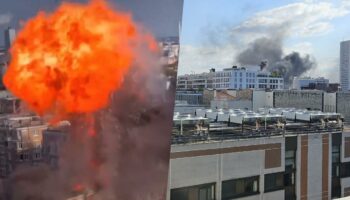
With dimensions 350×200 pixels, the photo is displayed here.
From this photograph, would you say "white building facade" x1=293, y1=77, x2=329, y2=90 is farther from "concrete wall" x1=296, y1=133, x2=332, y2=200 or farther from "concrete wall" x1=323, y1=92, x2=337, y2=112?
"concrete wall" x1=296, y1=133, x2=332, y2=200

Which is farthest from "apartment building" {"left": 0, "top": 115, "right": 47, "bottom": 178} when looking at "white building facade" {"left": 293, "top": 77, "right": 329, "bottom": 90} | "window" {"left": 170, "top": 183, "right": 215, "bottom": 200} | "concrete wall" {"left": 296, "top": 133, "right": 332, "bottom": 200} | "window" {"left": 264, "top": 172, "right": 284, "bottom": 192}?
"white building facade" {"left": 293, "top": 77, "right": 329, "bottom": 90}

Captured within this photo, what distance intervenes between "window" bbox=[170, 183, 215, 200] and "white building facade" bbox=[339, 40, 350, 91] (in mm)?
2857

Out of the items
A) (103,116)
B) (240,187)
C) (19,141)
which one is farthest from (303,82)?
(19,141)

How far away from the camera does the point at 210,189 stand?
143 inches

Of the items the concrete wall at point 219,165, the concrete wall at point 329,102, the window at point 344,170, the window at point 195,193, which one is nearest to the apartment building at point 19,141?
the concrete wall at point 219,165

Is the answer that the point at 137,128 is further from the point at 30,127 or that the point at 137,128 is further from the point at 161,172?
the point at 30,127

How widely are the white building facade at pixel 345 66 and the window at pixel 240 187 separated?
236 cm

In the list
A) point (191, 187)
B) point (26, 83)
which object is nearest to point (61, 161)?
point (26, 83)

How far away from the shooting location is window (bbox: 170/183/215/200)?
3332 mm

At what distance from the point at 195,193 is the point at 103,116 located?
2397mm

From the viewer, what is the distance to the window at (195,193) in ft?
10.9

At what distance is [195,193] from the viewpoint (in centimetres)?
352

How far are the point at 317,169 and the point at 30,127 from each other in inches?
171

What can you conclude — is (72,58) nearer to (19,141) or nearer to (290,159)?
(19,141)
